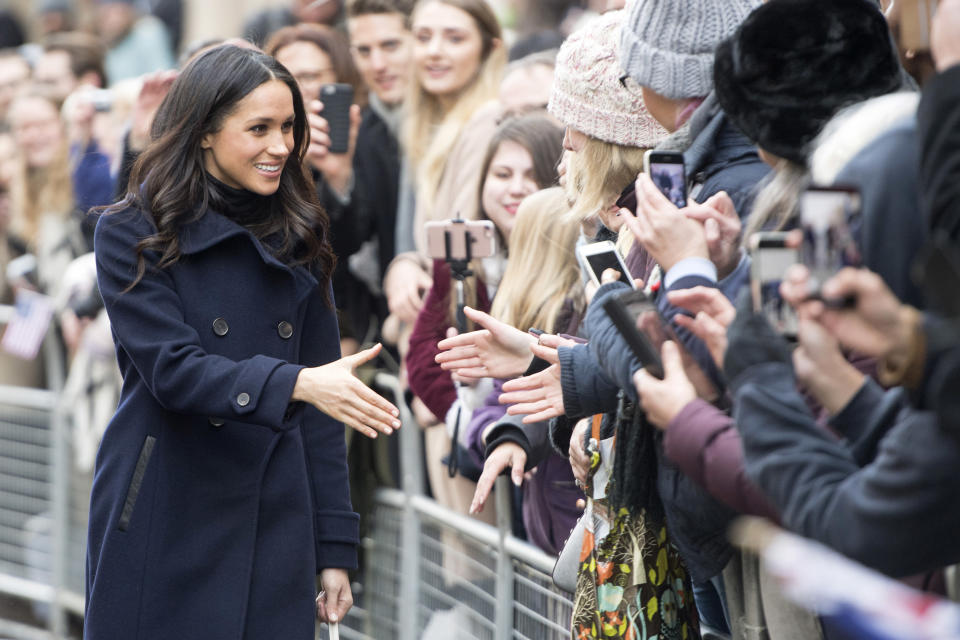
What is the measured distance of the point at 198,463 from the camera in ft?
11.4

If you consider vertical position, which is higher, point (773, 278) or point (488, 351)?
point (773, 278)

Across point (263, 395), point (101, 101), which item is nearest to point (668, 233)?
point (263, 395)

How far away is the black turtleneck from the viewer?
357 centimetres

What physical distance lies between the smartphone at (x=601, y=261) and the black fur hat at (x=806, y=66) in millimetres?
480

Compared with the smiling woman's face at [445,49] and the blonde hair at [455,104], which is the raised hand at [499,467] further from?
the smiling woman's face at [445,49]

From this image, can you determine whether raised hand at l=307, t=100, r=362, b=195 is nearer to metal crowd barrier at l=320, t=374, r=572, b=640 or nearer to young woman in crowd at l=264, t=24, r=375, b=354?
young woman in crowd at l=264, t=24, r=375, b=354

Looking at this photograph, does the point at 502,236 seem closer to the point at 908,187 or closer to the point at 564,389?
the point at 564,389

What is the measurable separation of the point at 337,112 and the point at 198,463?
242 cm

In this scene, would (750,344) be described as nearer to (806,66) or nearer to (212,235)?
(806,66)

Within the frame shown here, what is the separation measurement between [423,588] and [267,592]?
1.70 m

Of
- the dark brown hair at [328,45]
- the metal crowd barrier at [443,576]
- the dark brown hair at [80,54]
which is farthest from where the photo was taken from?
the dark brown hair at [80,54]

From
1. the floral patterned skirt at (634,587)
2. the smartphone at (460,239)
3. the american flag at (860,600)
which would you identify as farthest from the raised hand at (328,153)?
the american flag at (860,600)

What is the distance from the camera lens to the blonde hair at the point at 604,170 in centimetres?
375

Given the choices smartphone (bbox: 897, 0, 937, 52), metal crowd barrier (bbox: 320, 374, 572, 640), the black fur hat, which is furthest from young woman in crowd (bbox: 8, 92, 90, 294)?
smartphone (bbox: 897, 0, 937, 52)
